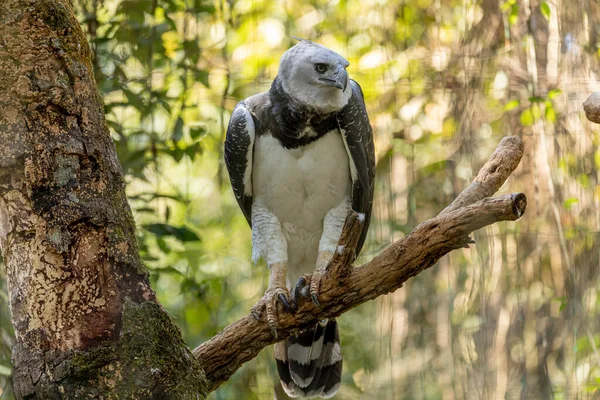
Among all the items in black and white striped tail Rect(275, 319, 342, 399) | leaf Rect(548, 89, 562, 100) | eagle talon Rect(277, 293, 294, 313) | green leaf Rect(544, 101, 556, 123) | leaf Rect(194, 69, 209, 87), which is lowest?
black and white striped tail Rect(275, 319, 342, 399)

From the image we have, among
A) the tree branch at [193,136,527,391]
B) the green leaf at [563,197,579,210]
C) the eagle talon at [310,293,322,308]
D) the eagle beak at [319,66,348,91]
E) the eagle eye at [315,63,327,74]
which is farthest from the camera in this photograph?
the green leaf at [563,197,579,210]

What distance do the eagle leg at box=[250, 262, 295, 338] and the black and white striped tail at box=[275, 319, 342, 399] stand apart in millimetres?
273

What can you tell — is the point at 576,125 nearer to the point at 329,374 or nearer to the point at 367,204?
the point at 367,204

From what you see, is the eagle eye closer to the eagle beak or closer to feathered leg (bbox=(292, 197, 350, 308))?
the eagle beak

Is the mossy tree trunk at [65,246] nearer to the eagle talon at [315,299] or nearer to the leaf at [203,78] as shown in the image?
the eagle talon at [315,299]

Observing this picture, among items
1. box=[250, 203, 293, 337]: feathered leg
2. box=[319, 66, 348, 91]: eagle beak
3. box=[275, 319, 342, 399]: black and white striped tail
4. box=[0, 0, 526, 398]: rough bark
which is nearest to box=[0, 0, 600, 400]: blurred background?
box=[250, 203, 293, 337]: feathered leg

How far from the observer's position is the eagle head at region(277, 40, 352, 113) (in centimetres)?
271

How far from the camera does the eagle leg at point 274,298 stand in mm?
2277

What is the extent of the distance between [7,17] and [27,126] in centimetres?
29

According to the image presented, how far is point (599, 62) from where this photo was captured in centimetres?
364

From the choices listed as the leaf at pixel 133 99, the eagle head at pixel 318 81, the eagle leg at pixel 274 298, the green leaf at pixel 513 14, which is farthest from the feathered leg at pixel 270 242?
the green leaf at pixel 513 14

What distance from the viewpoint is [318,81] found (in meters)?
2.71

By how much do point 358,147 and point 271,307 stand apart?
812mm

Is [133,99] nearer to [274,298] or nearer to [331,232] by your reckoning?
[331,232]
